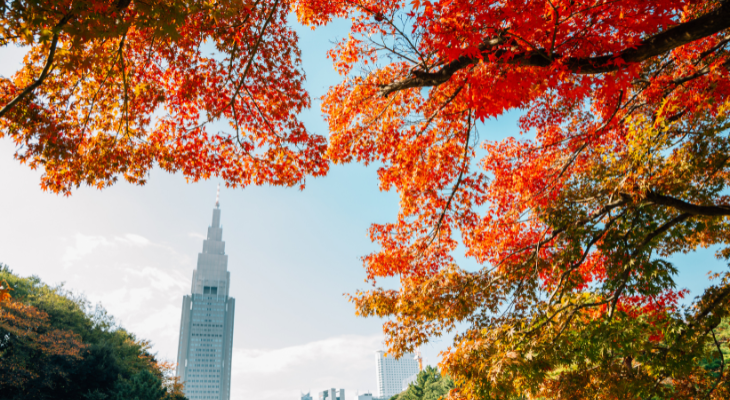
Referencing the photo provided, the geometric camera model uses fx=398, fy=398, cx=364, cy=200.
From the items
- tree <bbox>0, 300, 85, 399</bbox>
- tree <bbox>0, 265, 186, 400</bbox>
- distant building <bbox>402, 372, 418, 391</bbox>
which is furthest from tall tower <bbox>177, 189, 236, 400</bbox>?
tree <bbox>0, 300, 85, 399</bbox>

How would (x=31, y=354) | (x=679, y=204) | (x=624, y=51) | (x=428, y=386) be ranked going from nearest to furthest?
(x=624, y=51)
(x=679, y=204)
(x=31, y=354)
(x=428, y=386)

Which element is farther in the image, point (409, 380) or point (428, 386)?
point (409, 380)

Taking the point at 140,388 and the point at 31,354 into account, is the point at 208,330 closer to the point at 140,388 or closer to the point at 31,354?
the point at 140,388

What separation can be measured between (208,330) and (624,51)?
13829cm

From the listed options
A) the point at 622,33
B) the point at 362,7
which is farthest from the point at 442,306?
the point at 362,7

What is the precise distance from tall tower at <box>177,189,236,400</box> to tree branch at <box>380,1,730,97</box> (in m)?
132

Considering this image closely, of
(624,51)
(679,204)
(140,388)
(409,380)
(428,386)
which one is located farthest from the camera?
(409,380)

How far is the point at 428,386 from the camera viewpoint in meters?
32.7

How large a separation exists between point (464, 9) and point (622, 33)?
82.1 inches

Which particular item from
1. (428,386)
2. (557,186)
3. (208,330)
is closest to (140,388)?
(428,386)

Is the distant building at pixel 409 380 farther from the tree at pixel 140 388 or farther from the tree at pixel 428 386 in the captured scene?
the tree at pixel 140 388

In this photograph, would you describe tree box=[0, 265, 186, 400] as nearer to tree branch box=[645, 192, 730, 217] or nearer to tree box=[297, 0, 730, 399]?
tree box=[297, 0, 730, 399]

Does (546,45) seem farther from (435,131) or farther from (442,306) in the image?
(442,306)

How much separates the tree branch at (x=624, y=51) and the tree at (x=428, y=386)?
31.3 m
